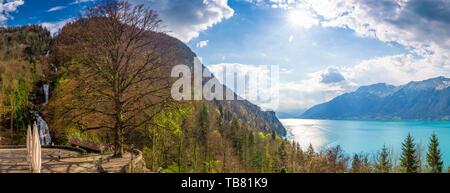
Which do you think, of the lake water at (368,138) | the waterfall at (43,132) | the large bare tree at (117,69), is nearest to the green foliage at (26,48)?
the waterfall at (43,132)

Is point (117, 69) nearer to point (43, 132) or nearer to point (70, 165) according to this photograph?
point (70, 165)

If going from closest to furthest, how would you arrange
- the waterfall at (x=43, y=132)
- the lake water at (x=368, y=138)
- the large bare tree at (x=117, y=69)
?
the large bare tree at (x=117, y=69) → the waterfall at (x=43, y=132) → the lake water at (x=368, y=138)

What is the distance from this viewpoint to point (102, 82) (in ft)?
38.9

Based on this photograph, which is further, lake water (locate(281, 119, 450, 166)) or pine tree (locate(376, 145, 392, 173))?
lake water (locate(281, 119, 450, 166))

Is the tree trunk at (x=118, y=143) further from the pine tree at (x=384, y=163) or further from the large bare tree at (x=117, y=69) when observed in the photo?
the pine tree at (x=384, y=163)

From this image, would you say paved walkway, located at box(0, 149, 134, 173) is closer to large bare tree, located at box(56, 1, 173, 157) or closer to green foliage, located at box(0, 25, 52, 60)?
large bare tree, located at box(56, 1, 173, 157)

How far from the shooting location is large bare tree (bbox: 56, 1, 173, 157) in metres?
10.9

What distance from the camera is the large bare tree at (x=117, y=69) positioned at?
10859 millimetres

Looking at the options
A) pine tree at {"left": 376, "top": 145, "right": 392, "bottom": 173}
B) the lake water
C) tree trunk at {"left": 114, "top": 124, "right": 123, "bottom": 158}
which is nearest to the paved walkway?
tree trunk at {"left": 114, "top": 124, "right": 123, "bottom": 158}
